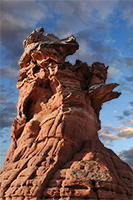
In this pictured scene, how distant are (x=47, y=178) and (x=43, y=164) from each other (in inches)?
45.7

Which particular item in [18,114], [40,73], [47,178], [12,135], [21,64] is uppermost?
[21,64]

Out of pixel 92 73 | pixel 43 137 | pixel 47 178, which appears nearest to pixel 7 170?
pixel 43 137

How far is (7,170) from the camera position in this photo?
14227mm

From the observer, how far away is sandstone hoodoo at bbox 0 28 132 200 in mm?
11016

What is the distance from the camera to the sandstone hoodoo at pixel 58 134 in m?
11.0

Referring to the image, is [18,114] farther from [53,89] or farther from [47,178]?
[47,178]

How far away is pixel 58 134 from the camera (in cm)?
1405

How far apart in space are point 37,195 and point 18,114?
29.1ft

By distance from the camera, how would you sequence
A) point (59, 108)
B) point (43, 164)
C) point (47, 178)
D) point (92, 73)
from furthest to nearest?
point (92, 73) < point (59, 108) < point (43, 164) < point (47, 178)

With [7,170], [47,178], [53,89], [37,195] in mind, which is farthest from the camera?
[53,89]

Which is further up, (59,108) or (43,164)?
(59,108)

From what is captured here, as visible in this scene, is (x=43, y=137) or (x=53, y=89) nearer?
(x=43, y=137)

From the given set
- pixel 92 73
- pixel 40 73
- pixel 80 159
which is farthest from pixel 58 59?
pixel 80 159

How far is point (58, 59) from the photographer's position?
59.5 ft
